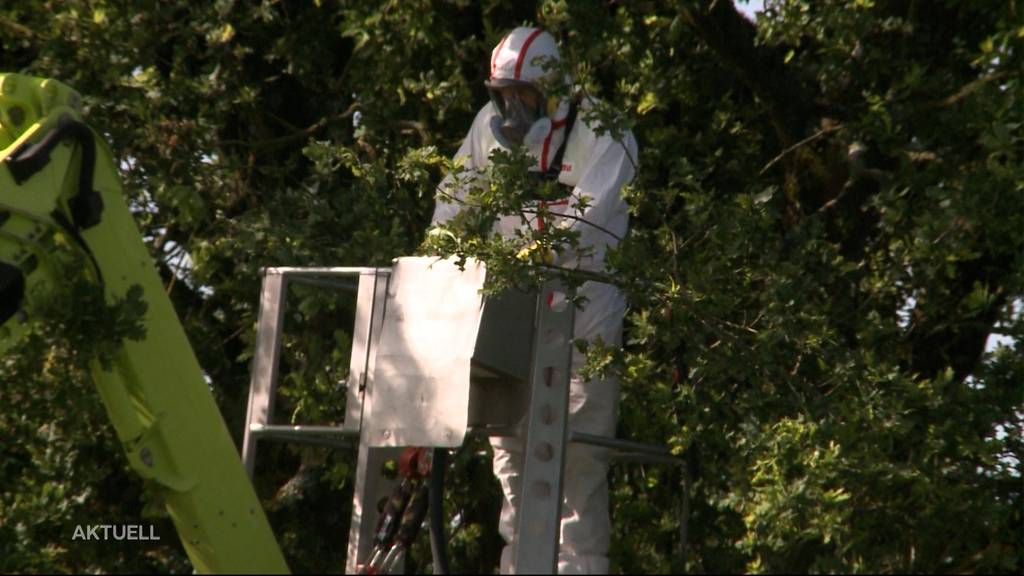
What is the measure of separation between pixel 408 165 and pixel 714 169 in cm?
345

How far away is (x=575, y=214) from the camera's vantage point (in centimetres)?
671

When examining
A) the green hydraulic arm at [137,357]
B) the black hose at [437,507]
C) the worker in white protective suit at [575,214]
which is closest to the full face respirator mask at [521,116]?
the worker in white protective suit at [575,214]

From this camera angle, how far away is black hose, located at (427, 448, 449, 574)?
6000 millimetres

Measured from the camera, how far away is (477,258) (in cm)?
623

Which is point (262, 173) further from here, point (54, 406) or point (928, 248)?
point (928, 248)

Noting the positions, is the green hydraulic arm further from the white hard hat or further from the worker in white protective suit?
the white hard hat

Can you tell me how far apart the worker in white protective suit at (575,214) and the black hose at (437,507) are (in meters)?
Result: 0.73

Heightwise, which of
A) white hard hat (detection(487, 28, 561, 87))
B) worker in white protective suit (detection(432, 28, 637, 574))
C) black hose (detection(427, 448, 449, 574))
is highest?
white hard hat (detection(487, 28, 561, 87))

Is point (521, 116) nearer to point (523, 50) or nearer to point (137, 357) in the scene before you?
point (523, 50)

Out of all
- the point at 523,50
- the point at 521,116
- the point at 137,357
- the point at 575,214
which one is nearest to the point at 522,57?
the point at 523,50

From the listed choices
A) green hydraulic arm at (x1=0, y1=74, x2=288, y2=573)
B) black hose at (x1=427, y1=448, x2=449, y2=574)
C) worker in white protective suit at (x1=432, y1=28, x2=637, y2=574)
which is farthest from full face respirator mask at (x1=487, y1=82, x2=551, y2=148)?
green hydraulic arm at (x1=0, y1=74, x2=288, y2=573)

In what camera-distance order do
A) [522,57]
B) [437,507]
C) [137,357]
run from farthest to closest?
[522,57]
[437,507]
[137,357]

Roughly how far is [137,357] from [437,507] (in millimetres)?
1204

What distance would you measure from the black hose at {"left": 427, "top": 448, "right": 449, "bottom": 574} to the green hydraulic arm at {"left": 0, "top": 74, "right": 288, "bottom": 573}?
627 mm
